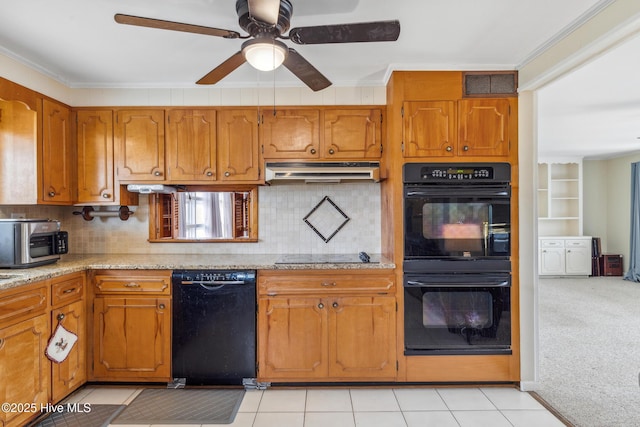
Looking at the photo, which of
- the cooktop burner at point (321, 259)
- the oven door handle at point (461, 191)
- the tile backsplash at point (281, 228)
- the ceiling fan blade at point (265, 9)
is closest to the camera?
the ceiling fan blade at point (265, 9)

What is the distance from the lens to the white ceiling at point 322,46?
1895 mm

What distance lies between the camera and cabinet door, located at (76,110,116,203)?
2967 mm

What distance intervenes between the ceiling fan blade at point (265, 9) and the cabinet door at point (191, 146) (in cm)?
166

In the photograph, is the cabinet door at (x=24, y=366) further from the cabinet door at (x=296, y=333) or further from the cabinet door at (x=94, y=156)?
the cabinet door at (x=296, y=333)

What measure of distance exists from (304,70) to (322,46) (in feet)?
1.82

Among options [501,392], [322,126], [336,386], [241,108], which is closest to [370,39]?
[322,126]

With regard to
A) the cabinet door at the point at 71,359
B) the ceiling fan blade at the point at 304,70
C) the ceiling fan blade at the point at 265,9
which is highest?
the ceiling fan blade at the point at 265,9

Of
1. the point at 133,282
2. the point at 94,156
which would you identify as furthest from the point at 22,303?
the point at 94,156

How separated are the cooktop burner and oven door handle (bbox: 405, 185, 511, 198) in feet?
2.04

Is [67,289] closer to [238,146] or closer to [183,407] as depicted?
[183,407]

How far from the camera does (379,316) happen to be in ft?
8.56

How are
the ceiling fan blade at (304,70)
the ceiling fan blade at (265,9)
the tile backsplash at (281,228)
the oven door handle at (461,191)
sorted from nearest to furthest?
the ceiling fan blade at (265,9) → the ceiling fan blade at (304,70) → the oven door handle at (461,191) → the tile backsplash at (281,228)

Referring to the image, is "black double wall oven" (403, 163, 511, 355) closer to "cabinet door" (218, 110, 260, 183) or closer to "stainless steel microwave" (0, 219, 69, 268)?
"cabinet door" (218, 110, 260, 183)

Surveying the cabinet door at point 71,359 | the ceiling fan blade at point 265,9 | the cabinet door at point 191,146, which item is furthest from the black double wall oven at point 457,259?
the cabinet door at point 71,359
